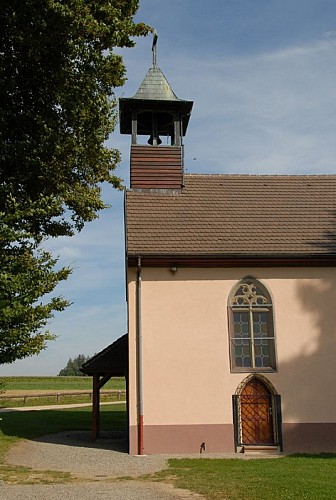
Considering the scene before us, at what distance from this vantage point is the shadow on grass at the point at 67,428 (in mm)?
16375

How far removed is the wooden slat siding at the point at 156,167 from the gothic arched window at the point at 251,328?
451 cm

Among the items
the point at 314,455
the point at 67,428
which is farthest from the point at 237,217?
the point at 67,428

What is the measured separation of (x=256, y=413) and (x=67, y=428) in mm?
8337

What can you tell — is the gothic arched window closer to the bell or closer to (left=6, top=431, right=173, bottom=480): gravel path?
(left=6, top=431, right=173, bottom=480): gravel path

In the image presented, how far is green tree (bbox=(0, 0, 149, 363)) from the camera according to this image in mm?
12141

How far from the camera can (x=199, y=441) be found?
14.4 m

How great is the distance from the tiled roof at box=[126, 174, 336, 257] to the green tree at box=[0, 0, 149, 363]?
181cm

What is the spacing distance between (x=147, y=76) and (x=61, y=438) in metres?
12.4

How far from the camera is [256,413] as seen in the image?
48.6 feet

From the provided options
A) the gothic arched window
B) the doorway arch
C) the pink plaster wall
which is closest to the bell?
the pink plaster wall

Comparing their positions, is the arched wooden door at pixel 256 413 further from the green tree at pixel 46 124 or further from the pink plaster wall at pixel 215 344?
the green tree at pixel 46 124

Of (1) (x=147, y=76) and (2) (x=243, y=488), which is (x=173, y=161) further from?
(2) (x=243, y=488)

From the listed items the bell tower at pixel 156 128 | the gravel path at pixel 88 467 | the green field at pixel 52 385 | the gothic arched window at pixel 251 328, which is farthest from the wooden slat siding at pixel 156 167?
the green field at pixel 52 385

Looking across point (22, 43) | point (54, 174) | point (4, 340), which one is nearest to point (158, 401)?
point (4, 340)
